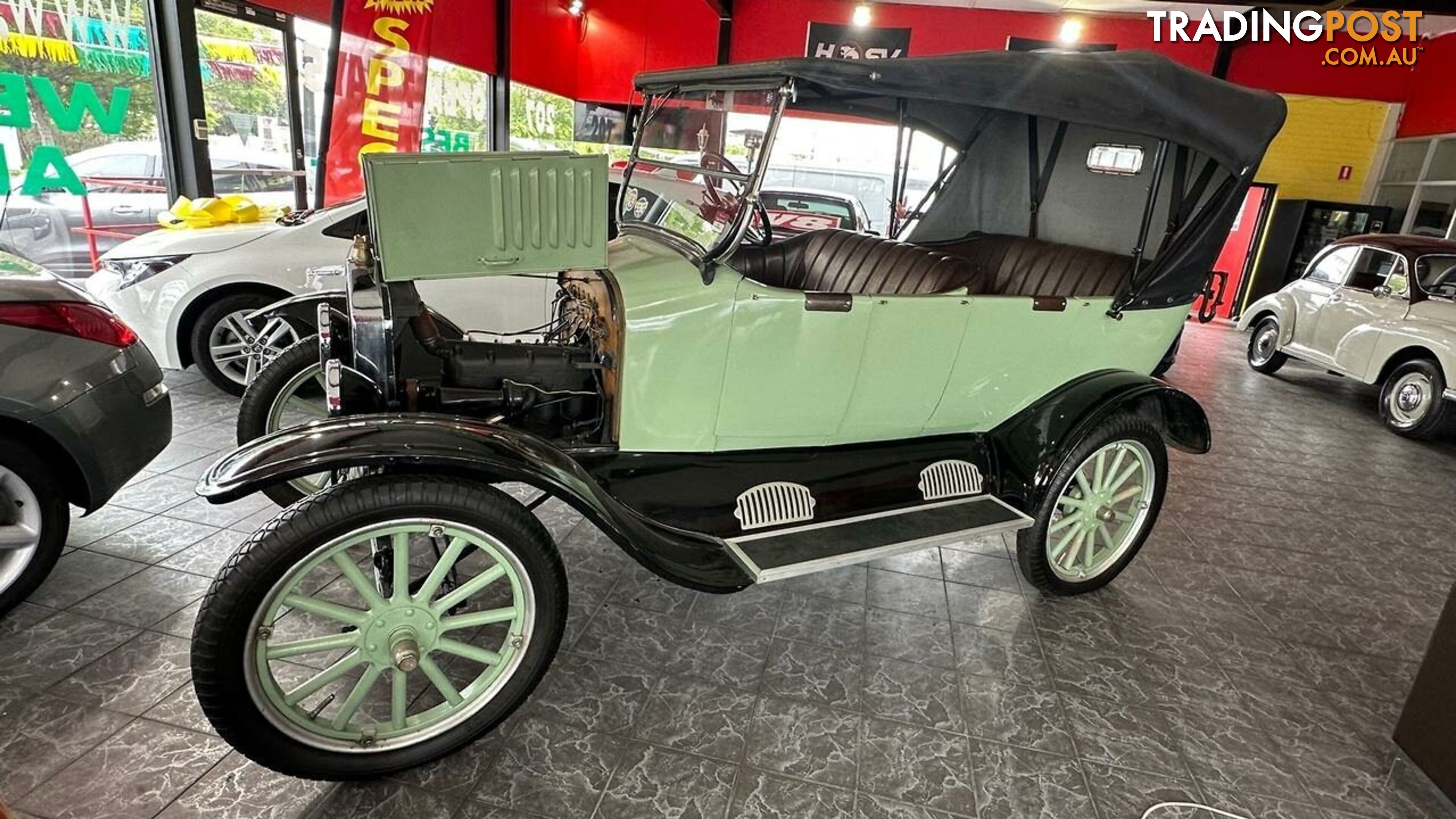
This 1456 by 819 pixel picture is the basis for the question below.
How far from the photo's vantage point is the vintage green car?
1.89 meters

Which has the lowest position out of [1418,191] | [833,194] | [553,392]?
[553,392]

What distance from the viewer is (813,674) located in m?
2.54

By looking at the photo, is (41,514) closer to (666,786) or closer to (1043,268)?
(666,786)

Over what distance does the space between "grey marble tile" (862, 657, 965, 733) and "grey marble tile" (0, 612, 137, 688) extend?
2.36 m

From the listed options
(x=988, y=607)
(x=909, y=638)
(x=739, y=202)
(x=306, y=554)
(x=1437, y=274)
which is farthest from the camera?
(x=1437, y=274)

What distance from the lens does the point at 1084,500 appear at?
10.2 ft

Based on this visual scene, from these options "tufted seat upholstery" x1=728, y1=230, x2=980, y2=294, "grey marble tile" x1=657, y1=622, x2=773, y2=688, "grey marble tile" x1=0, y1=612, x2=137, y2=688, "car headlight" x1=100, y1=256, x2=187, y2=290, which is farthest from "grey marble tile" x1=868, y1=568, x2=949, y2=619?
"car headlight" x1=100, y1=256, x2=187, y2=290

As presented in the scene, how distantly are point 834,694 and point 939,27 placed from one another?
11621mm

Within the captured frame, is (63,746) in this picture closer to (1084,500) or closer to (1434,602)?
(1084,500)

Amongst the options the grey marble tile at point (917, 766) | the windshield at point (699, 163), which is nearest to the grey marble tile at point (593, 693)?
the grey marble tile at point (917, 766)

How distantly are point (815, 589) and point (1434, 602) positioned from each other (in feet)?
9.36

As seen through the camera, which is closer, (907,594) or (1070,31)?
(907,594)

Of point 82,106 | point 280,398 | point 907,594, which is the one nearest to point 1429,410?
point 907,594

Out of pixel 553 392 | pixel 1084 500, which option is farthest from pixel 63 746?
pixel 1084 500
